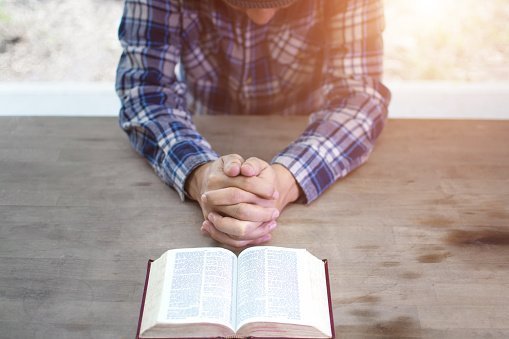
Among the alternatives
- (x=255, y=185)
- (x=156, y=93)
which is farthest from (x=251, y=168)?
(x=156, y=93)

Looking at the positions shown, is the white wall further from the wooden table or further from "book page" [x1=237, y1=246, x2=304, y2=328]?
"book page" [x1=237, y1=246, x2=304, y2=328]

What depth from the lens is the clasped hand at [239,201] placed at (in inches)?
38.6

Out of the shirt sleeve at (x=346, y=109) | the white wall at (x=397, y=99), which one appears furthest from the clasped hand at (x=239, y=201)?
the white wall at (x=397, y=99)

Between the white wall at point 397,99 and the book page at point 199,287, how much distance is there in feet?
3.23

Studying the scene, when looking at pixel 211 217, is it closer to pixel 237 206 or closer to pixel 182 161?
pixel 237 206

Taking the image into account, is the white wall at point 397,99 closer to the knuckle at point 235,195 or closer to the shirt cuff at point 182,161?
the shirt cuff at point 182,161

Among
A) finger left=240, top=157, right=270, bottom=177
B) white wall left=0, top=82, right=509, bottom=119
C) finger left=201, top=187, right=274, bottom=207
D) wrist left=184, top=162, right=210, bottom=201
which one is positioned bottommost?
white wall left=0, top=82, right=509, bottom=119

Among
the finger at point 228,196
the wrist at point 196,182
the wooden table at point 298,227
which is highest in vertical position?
the finger at point 228,196

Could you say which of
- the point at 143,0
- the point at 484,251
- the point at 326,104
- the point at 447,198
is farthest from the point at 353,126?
the point at 143,0

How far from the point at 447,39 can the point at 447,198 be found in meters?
0.94

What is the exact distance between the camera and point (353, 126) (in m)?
1.21

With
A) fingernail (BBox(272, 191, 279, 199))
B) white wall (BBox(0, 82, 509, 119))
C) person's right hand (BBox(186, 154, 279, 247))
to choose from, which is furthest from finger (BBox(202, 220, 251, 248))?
white wall (BBox(0, 82, 509, 119))

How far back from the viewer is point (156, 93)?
123 cm

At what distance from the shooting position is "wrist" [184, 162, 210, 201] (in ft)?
3.56
